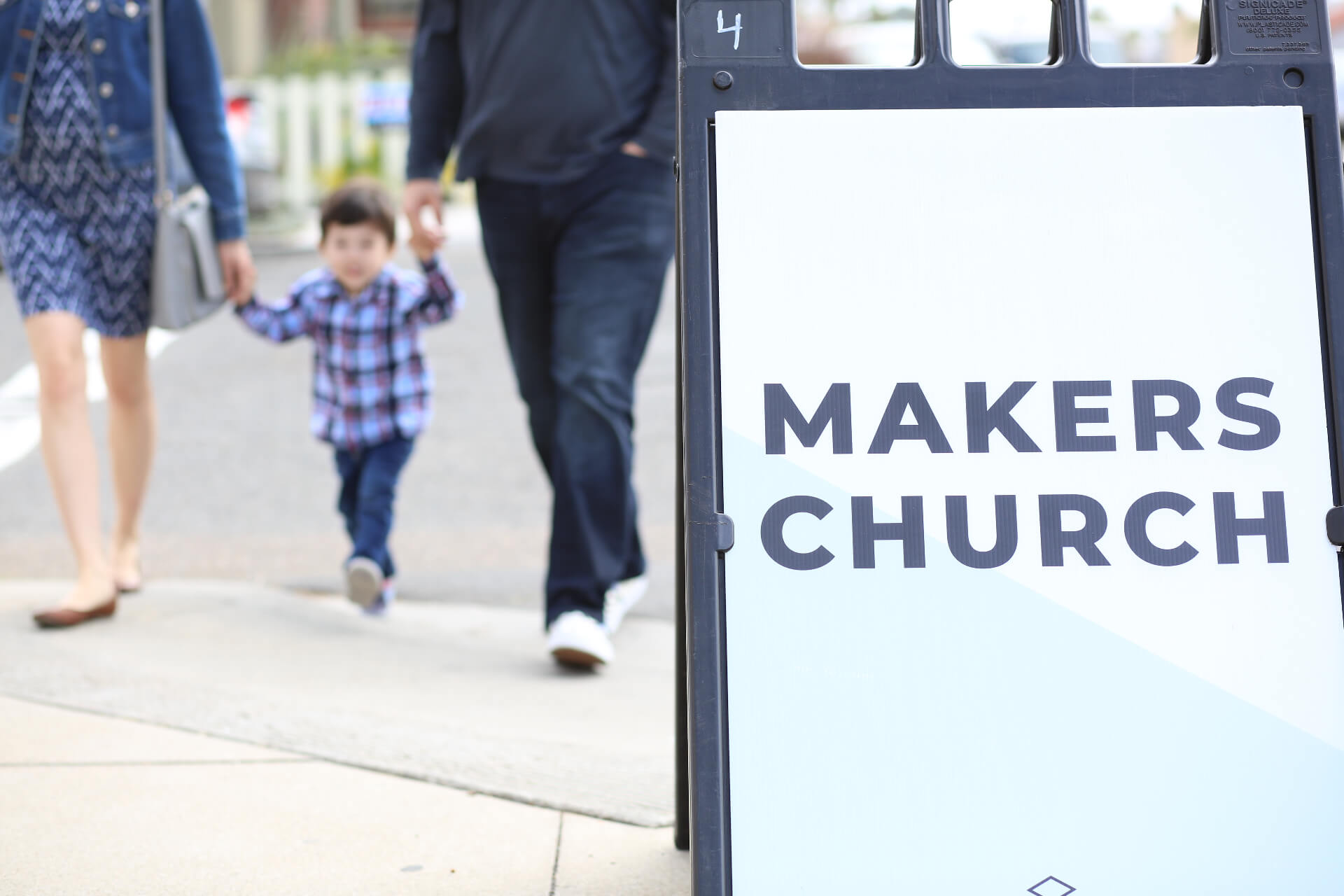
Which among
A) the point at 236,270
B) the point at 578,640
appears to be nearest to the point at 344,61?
the point at 236,270

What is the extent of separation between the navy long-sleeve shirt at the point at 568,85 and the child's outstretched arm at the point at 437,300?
65 cm

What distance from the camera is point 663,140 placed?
342cm

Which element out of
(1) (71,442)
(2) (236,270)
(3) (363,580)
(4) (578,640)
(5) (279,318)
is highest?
(2) (236,270)

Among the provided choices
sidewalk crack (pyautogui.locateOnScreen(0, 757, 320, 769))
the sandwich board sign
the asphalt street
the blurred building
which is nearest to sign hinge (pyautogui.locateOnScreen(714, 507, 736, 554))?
the sandwich board sign

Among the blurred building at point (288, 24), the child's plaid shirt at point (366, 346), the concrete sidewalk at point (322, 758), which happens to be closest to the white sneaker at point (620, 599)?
the concrete sidewalk at point (322, 758)

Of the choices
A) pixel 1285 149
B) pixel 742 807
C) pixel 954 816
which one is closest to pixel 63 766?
pixel 742 807

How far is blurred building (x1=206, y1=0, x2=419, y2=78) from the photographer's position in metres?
22.2

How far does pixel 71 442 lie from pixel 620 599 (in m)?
1.45

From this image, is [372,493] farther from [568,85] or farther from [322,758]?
[322,758]

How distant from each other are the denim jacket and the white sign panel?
253cm

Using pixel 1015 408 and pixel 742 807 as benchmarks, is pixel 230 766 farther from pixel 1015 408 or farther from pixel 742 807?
pixel 1015 408

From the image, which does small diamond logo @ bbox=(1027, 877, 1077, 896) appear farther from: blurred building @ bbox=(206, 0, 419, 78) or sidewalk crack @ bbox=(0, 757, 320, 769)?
blurred building @ bbox=(206, 0, 419, 78)

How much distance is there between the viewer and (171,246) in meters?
3.85

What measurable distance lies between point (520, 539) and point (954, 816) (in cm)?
339
